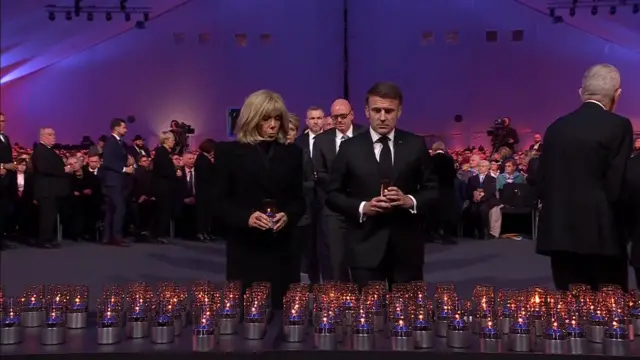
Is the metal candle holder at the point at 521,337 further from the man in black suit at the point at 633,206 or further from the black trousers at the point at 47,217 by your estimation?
the black trousers at the point at 47,217

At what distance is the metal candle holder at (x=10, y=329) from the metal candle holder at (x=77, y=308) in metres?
0.14

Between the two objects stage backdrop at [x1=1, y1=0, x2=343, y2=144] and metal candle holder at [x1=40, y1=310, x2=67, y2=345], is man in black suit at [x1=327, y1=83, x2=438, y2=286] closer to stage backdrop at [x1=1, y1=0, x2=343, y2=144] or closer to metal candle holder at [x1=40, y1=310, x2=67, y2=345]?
metal candle holder at [x1=40, y1=310, x2=67, y2=345]

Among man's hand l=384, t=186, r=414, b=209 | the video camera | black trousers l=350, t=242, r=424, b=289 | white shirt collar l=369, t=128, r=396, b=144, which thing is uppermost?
the video camera

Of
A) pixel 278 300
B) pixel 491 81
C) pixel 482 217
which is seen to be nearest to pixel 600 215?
pixel 278 300

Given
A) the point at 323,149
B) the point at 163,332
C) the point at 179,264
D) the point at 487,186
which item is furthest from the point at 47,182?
the point at 163,332

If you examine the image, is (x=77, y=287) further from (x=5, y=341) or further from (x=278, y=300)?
(x=278, y=300)

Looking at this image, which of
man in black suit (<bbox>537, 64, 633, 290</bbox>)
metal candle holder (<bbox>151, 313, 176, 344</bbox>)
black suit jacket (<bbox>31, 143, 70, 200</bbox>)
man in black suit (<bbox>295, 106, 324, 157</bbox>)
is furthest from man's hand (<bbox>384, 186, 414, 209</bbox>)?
black suit jacket (<bbox>31, 143, 70, 200</bbox>)

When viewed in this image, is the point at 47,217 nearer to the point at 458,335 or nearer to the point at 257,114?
the point at 257,114

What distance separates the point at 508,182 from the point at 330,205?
24.7ft

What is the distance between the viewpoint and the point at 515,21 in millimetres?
17297

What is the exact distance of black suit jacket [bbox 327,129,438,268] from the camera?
9.89ft

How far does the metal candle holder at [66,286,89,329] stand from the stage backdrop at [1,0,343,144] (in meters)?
15.5

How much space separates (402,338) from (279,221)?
1112mm

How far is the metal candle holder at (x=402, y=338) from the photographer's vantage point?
73.7 inches
